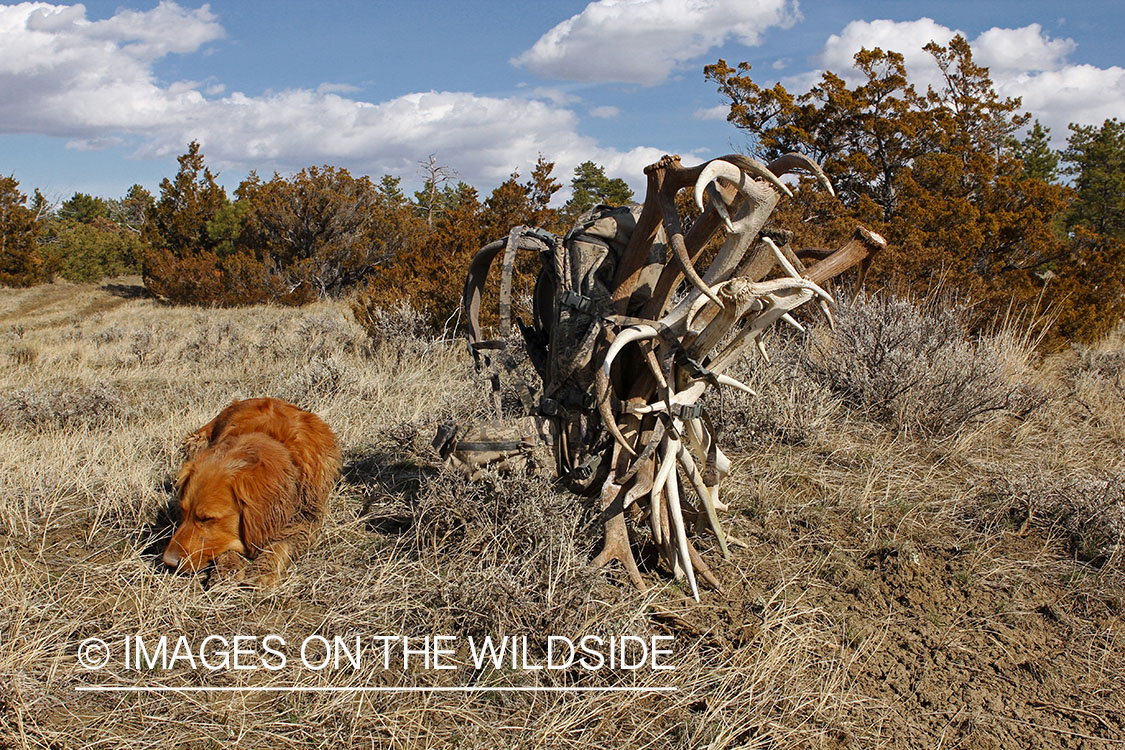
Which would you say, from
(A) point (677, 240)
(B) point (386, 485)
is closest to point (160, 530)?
(B) point (386, 485)

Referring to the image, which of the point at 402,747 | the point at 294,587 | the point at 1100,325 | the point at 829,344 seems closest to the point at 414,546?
the point at 294,587

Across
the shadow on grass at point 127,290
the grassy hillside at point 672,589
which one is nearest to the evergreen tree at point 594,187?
the shadow on grass at point 127,290

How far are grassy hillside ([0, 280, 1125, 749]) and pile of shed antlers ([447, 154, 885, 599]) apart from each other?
29 centimetres

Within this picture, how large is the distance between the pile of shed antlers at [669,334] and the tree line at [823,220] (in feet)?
16.7

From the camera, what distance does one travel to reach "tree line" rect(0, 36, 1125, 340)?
9.15 m

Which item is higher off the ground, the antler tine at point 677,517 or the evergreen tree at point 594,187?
the evergreen tree at point 594,187

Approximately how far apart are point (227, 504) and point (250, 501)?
0.30 ft

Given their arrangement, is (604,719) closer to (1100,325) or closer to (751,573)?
(751,573)

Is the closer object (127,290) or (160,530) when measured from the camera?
(160,530)

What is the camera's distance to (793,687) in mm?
2457

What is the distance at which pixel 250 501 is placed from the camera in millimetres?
2900

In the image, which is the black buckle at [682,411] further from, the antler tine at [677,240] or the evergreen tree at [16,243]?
the evergreen tree at [16,243]

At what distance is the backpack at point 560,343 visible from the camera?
9.14ft

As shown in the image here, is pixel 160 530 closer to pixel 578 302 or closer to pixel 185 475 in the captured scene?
pixel 185 475
